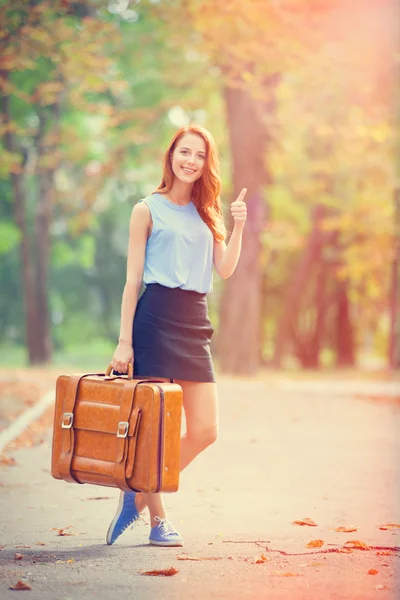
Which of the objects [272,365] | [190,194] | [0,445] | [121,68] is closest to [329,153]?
[121,68]

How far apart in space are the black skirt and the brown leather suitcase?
13 cm

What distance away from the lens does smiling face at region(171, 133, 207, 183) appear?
5805 mm

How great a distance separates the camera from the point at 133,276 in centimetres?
565

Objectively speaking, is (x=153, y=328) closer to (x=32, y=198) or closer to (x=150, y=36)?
(x=150, y=36)

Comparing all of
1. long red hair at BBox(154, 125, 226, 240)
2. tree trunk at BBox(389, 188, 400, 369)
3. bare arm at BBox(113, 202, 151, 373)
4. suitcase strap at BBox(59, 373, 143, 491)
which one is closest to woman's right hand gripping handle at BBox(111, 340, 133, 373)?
bare arm at BBox(113, 202, 151, 373)

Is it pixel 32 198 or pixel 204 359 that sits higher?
pixel 32 198

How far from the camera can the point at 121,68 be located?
89.8 ft

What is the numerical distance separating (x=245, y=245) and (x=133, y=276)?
50.0ft

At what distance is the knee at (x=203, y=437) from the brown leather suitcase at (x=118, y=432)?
39 cm

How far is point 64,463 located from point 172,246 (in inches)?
47.8

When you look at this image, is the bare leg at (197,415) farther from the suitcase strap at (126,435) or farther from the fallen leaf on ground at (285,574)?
the fallen leaf on ground at (285,574)

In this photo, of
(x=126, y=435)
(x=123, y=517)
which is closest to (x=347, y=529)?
(x=123, y=517)

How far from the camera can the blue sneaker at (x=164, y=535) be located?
5.68 metres

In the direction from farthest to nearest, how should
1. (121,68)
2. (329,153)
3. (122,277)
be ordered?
1. (122,277)
2. (329,153)
3. (121,68)
